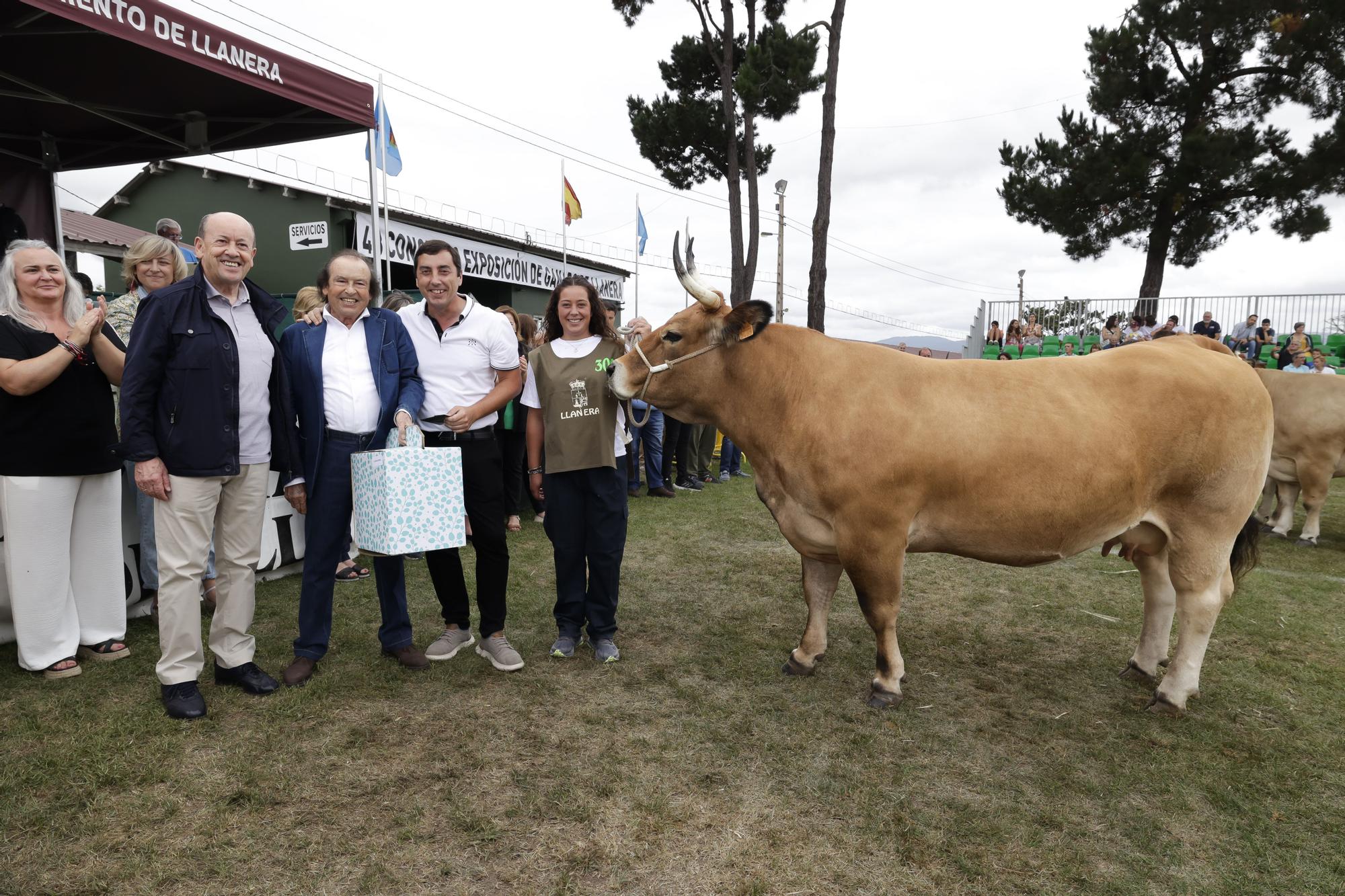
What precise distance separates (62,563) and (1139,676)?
5.75 meters

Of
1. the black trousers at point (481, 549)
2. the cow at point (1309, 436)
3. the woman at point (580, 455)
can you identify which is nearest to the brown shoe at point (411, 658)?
the black trousers at point (481, 549)

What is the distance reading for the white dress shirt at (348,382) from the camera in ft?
12.2

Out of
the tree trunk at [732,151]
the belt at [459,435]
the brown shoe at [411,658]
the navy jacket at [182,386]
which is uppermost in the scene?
the tree trunk at [732,151]

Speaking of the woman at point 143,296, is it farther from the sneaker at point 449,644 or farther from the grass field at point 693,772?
the sneaker at point 449,644

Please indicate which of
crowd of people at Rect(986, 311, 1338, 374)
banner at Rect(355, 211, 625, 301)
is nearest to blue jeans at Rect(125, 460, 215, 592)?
banner at Rect(355, 211, 625, 301)

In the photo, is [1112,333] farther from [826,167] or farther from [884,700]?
[884,700]

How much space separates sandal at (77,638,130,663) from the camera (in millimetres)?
4082

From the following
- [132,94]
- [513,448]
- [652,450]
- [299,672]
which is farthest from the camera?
[652,450]

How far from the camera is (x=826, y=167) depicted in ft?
57.4

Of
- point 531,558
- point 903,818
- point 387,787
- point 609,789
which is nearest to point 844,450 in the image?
point 903,818

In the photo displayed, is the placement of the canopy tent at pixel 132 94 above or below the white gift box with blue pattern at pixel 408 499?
above

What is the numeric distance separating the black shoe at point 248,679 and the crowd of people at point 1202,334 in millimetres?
14094

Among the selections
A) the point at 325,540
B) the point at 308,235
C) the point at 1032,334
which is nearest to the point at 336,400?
the point at 325,540

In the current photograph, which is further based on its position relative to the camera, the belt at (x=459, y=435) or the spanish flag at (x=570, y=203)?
the spanish flag at (x=570, y=203)
